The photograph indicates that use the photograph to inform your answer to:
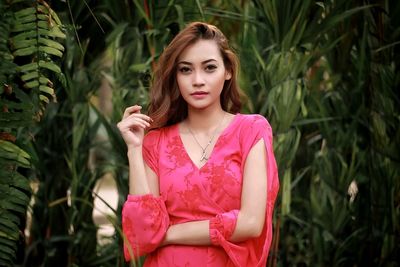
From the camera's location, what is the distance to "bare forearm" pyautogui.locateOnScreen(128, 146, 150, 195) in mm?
2053

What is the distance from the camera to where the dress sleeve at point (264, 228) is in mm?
2006

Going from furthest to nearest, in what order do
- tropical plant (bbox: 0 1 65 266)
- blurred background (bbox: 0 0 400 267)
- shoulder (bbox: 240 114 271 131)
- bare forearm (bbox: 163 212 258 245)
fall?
blurred background (bbox: 0 0 400 267) < shoulder (bbox: 240 114 271 131) < bare forearm (bbox: 163 212 258 245) < tropical plant (bbox: 0 1 65 266)

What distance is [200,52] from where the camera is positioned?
2094 mm

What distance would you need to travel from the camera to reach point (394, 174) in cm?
336

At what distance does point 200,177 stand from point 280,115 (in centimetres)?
94

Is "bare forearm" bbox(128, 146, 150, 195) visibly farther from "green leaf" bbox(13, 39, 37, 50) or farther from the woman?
"green leaf" bbox(13, 39, 37, 50)

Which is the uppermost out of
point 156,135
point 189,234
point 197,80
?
point 197,80

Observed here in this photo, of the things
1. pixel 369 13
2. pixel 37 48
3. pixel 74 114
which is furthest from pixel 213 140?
pixel 369 13

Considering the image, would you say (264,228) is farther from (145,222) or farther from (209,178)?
(145,222)

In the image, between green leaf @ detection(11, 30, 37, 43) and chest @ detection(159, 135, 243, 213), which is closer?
green leaf @ detection(11, 30, 37, 43)

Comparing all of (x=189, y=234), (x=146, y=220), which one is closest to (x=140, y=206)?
(x=146, y=220)

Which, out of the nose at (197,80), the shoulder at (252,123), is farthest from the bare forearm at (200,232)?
the nose at (197,80)

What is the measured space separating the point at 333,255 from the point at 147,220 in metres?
1.86

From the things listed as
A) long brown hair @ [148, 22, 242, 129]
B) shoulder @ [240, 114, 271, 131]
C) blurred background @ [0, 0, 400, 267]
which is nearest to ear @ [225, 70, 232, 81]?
long brown hair @ [148, 22, 242, 129]
